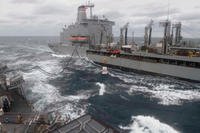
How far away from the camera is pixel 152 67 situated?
150ft

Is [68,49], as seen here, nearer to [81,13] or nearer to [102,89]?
[81,13]

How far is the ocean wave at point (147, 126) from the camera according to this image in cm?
1948

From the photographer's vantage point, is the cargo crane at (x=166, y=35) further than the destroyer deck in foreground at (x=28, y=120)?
Yes

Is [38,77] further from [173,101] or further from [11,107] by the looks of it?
[173,101]

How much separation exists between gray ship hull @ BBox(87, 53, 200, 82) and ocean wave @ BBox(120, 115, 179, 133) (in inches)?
840

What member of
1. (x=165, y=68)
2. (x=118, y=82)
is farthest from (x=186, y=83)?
(x=118, y=82)

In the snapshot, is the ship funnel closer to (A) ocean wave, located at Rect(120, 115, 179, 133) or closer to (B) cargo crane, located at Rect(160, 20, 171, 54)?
(B) cargo crane, located at Rect(160, 20, 171, 54)

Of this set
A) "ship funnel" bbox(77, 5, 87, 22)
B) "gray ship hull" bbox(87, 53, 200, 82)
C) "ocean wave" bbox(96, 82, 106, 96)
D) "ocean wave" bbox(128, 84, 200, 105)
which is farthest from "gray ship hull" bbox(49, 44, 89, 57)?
"ocean wave" bbox(128, 84, 200, 105)

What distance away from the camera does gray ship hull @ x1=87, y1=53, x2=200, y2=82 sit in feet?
131

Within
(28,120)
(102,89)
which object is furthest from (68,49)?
(28,120)

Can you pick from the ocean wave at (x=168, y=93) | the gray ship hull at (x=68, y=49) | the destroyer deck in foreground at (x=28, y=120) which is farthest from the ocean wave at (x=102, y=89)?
the gray ship hull at (x=68, y=49)

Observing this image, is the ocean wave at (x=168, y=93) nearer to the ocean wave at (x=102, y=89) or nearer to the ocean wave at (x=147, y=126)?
the ocean wave at (x=102, y=89)

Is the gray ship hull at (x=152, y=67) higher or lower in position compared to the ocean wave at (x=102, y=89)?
higher

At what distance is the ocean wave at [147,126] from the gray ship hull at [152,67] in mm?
21333
